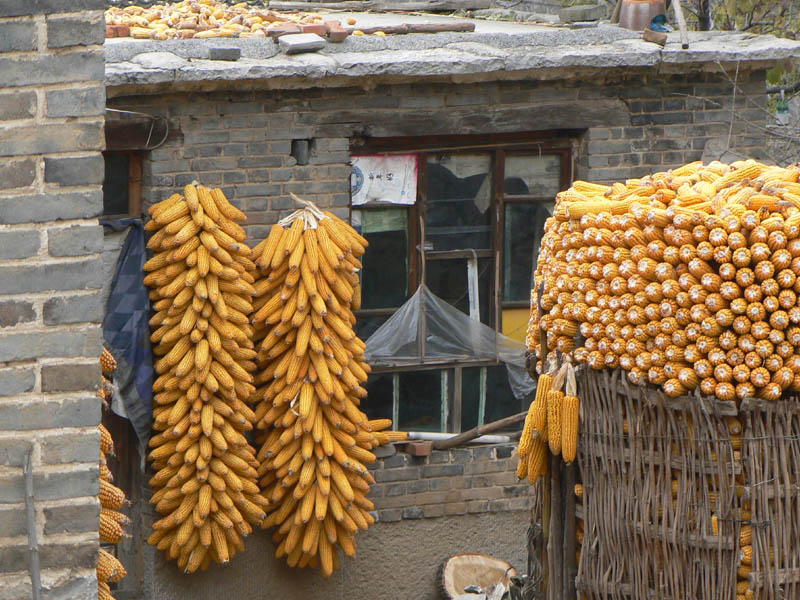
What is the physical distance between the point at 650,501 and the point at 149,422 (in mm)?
3362

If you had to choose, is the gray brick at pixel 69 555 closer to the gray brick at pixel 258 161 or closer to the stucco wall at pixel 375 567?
the stucco wall at pixel 375 567

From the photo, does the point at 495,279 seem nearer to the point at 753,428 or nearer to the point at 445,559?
the point at 445,559

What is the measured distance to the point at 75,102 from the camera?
11.6 feet

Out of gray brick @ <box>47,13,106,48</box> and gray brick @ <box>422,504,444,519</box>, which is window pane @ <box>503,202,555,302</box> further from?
gray brick @ <box>47,13,106,48</box>

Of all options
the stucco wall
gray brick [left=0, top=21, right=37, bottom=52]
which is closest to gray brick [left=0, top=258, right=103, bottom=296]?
gray brick [left=0, top=21, right=37, bottom=52]

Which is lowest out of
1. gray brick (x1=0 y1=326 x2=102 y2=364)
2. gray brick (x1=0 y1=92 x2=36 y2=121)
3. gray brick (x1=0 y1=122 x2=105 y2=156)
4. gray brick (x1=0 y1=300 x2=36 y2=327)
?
gray brick (x1=0 y1=326 x2=102 y2=364)

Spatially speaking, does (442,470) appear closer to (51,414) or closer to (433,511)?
(433,511)

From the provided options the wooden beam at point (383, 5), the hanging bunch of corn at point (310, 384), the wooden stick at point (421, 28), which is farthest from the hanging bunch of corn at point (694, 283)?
the wooden beam at point (383, 5)

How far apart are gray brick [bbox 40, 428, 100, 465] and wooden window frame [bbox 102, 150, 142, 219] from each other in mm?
4021

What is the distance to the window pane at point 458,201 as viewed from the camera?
8.21 m

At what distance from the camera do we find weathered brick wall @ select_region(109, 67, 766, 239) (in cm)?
745

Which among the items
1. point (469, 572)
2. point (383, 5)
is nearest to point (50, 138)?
point (469, 572)

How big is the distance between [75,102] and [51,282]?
1.76 feet

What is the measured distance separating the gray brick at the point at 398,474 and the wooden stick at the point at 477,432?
0.23 m
